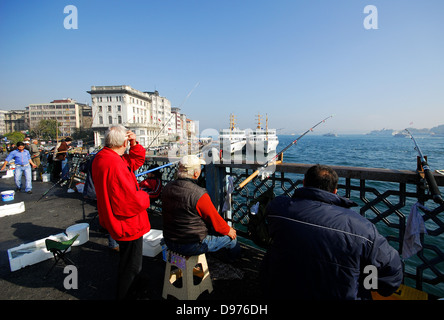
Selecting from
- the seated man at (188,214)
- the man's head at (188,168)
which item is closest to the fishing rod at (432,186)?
the seated man at (188,214)

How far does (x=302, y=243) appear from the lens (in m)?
1.64

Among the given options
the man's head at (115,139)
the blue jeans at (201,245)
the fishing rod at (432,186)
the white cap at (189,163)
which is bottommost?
the blue jeans at (201,245)

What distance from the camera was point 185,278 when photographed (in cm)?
249

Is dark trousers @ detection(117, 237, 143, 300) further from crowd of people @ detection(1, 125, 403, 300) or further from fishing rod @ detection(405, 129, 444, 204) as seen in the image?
fishing rod @ detection(405, 129, 444, 204)

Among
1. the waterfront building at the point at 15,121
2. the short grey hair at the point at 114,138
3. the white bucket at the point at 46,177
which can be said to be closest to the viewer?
the short grey hair at the point at 114,138

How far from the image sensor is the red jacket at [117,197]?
232 cm

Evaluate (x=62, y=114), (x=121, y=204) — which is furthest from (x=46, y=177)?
(x=62, y=114)

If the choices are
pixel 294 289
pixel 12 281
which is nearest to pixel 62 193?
pixel 12 281

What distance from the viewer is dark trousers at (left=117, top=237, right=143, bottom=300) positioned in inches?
98.3

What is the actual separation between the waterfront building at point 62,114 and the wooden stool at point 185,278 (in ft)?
412

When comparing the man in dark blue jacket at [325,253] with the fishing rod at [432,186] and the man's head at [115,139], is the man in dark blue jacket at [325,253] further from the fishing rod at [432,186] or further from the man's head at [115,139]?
the man's head at [115,139]

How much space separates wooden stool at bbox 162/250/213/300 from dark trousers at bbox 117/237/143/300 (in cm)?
37

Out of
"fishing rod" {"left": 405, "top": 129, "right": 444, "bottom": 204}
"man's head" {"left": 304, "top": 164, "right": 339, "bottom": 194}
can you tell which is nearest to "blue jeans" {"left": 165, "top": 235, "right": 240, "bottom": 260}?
"man's head" {"left": 304, "top": 164, "right": 339, "bottom": 194}
